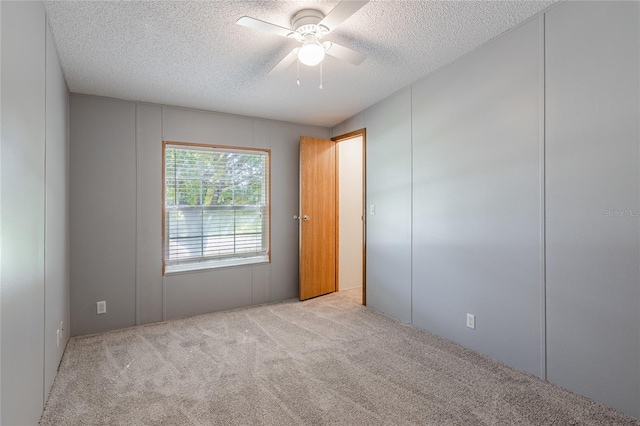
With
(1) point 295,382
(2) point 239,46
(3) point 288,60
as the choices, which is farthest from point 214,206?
(1) point 295,382

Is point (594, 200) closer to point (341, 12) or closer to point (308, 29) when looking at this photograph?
point (341, 12)

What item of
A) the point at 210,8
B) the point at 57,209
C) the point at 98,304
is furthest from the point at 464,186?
the point at 98,304

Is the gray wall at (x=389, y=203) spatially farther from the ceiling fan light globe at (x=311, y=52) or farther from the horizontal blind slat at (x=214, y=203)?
the ceiling fan light globe at (x=311, y=52)

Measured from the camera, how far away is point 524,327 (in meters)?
2.30

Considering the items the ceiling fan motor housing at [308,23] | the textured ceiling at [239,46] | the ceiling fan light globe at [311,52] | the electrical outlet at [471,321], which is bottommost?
the electrical outlet at [471,321]

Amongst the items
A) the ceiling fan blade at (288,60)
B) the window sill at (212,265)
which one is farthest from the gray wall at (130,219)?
the ceiling fan blade at (288,60)

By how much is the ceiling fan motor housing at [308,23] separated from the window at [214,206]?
2.22 meters

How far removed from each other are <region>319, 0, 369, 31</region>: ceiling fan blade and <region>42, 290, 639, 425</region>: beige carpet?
90.9 inches

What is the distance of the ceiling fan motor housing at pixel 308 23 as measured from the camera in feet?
6.44

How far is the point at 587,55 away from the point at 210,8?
234 cm

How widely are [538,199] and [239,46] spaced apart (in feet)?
8.04

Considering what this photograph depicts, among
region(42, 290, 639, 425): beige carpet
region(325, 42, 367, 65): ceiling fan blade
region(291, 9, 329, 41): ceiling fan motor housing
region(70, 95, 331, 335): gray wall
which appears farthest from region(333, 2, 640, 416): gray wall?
region(70, 95, 331, 335): gray wall

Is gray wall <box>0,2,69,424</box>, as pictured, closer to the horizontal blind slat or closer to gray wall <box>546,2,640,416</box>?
the horizontal blind slat

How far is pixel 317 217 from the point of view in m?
4.39
